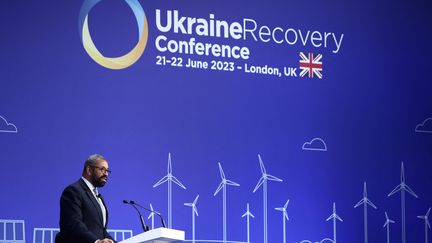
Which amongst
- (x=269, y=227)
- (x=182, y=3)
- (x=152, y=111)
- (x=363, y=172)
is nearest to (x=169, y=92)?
(x=152, y=111)

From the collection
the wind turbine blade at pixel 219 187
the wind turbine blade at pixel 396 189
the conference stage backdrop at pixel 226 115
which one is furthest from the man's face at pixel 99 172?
the wind turbine blade at pixel 396 189

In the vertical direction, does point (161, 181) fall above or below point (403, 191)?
above

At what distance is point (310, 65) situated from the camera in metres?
8.44

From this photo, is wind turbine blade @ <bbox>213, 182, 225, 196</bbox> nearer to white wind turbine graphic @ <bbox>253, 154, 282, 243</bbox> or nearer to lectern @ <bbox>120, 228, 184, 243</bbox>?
white wind turbine graphic @ <bbox>253, 154, 282, 243</bbox>

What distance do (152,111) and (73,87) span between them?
28.5 inches

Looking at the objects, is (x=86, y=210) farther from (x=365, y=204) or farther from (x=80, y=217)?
(x=365, y=204)

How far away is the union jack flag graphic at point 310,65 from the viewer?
8.41m

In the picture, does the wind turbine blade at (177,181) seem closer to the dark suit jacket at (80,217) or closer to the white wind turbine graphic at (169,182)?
the white wind turbine graphic at (169,182)

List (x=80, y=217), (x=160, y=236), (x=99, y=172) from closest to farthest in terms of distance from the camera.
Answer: (x=160, y=236) < (x=80, y=217) < (x=99, y=172)

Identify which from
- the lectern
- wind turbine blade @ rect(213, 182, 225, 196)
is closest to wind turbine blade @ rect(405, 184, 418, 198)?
wind turbine blade @ rect(213, 182, 225, 196)

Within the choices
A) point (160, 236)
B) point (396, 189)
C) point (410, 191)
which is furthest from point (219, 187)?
point (160, 236)

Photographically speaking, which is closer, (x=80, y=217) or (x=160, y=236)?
(x=160, y=236)

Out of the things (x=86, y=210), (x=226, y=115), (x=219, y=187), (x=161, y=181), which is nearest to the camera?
(x=86, y=210)

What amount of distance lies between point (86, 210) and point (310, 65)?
10.4ft
